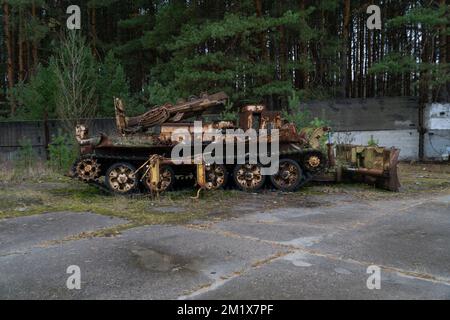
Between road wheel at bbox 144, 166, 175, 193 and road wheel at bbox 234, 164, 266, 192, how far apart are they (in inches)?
53.0

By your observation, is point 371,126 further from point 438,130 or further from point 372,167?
point 372,167

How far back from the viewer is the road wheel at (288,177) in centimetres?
1016

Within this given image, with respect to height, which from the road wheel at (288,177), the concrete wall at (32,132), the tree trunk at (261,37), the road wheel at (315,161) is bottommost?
the road wheel at (288,177)

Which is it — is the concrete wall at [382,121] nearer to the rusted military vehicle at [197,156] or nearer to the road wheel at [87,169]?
the rusted military vehicle at [197,156]

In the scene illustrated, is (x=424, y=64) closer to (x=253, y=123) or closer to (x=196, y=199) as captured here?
(x=253, y=123)

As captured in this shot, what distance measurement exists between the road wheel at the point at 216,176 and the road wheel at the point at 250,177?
0.84 feet

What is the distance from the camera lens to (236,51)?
65.0 feet

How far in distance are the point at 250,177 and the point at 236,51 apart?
10827 mm

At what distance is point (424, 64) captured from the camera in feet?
57.7

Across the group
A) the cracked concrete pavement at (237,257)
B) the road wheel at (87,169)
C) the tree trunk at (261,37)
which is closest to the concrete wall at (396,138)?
the tree trunk at (261,37)

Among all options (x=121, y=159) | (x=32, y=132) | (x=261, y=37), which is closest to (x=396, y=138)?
(x=261, y=37)

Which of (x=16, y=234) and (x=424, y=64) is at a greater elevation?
(x=424, y=64)
